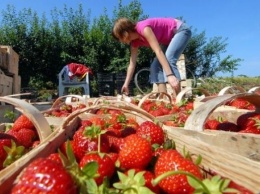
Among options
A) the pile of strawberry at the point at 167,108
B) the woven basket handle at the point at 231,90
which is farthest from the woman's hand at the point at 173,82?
the woven basket handle at the point at 231,90

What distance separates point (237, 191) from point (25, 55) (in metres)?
14.5

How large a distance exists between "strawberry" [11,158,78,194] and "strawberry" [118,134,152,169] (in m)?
0.28

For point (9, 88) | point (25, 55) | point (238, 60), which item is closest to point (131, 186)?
point (9, 88)

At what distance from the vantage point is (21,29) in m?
14.7

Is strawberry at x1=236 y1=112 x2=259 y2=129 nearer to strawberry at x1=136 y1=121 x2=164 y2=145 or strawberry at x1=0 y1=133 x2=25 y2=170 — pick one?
strawberry at x1=136 y1=121 x2=164 y2=145

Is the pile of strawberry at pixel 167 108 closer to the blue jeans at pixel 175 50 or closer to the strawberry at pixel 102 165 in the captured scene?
the blue jeans at pixel 175 50

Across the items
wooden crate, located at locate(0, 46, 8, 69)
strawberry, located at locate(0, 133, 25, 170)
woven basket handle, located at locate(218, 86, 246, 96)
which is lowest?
strawberry, located at locate(0, 133, 25, 170)

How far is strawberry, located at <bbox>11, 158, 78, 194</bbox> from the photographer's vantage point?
61cm

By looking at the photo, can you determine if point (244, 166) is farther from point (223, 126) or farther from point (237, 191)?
point (223, 126)

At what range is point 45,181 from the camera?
62 centimetres

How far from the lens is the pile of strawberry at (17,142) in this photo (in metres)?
0.90

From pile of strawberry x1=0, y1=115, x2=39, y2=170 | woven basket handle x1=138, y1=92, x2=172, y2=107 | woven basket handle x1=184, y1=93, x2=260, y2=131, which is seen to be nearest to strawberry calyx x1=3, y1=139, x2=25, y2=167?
pile of strawberry x1=0, y1=115, x2=39, y2=170

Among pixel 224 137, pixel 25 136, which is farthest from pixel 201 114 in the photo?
pixel 25 136

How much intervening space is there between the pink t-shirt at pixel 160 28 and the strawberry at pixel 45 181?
288 cm
